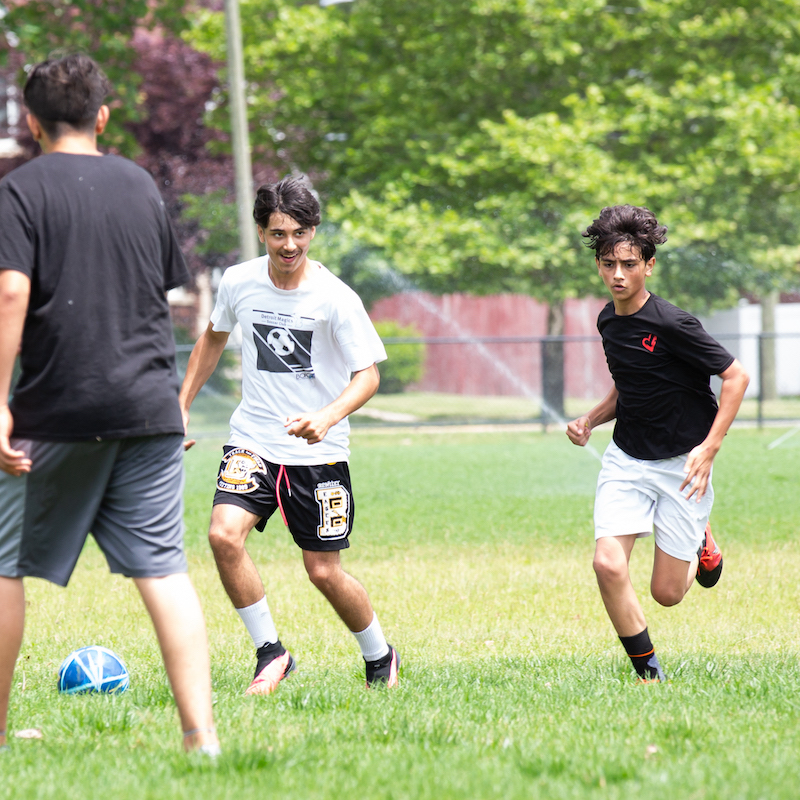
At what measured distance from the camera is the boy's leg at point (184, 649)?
2.93 metres

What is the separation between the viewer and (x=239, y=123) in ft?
47.1

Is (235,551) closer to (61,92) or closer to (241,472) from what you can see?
(241,472)

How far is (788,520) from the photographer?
30.6 feet

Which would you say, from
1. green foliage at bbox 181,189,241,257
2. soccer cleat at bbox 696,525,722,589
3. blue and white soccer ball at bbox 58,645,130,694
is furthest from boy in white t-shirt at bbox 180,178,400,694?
green foliage at bbox 181,189,241,257

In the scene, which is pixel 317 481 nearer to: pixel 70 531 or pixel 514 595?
pixel 70 531

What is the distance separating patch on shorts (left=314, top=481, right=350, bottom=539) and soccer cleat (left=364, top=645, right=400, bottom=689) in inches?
22.3

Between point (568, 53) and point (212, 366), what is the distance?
15.9 meters

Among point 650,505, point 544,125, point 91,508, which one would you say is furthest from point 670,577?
point 544,125

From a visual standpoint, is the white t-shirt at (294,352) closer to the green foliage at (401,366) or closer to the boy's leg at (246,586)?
the boy's leg at (246,586)

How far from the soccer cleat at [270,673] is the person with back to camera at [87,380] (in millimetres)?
1249

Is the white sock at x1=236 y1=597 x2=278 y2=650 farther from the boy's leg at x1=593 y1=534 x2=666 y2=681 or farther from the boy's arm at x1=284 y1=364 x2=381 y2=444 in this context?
the boy's leg at x1=593 y1=534 x2=666 y2=681

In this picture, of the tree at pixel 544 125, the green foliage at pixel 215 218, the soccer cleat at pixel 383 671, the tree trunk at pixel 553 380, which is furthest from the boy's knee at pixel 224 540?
the green foliage at pixel 215 218

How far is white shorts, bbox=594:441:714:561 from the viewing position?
4441 mm

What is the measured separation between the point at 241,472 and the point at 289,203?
110 cm
